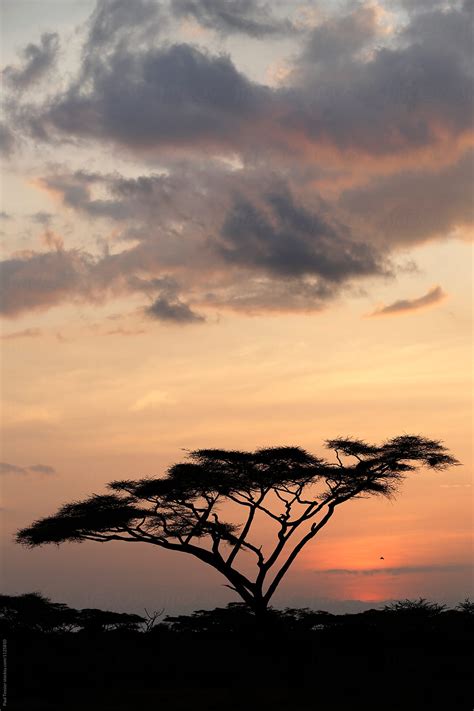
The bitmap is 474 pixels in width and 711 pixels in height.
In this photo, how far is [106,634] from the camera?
44.9 m

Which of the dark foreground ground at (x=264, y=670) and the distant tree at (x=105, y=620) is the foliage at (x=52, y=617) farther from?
the dark foreground ground at (x=264, y=670)

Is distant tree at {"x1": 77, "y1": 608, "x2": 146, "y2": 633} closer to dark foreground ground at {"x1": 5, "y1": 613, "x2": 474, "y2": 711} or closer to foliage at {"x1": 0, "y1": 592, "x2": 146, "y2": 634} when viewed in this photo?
foliage at {"x1": 0, "y1": 592, "x2": 146, "y2": 634}

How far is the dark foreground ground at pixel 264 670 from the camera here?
93.4 feet

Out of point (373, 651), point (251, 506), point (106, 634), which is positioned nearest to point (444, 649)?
point (373, 651)

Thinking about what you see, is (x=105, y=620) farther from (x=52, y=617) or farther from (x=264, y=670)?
(x=264, y=670)

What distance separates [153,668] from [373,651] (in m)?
7.74

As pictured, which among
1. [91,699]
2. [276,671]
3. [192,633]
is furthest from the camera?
[192,633]

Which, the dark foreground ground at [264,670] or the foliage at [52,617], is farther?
the foliage at [52,617]

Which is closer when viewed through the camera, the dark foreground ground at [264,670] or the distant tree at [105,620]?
the dark foreground ground at [264,670]

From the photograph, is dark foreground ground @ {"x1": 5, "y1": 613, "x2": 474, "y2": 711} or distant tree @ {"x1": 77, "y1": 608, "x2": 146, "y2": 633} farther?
distant tree @ {"x1": 77, "y1": 608, "x2": 146, "y2": 633}

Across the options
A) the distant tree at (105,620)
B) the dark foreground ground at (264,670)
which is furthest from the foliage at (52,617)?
the dark foreground ground at (264,670)

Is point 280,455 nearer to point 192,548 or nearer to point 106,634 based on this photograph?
point 192,548

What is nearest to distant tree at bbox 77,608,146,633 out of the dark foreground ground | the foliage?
the foliage

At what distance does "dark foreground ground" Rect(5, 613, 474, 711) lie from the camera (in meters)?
28.5
